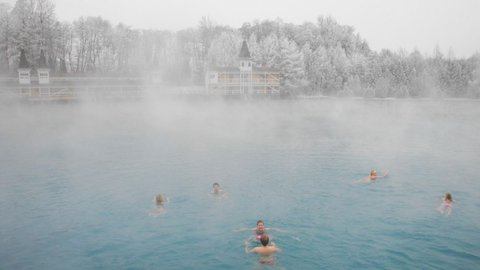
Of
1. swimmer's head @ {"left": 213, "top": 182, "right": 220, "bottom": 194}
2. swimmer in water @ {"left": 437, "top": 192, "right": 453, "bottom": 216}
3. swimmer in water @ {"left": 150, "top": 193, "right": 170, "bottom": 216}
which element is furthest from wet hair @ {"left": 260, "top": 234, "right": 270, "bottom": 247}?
swimmer in water @ {"left": 437, "top": 192, "right": 453, "bottom": 216}

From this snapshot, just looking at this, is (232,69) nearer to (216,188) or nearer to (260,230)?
(216,188)

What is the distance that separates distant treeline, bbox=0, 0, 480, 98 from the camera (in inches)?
3386

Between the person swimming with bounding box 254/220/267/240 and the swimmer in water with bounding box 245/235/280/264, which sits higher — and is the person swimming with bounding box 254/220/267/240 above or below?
above

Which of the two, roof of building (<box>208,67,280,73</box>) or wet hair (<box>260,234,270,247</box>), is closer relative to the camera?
wet hair (<box>260,234,270,247</box>)

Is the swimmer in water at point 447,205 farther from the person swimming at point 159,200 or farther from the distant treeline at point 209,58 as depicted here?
the distant treeline at point 209,58

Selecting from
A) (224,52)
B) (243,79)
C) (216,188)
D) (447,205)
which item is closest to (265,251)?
(216,188)

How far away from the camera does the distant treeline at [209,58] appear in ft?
282

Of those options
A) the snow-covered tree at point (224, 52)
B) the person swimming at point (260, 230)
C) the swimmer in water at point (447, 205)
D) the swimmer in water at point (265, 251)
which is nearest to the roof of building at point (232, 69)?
the snow-covered tree at point (224, 52)

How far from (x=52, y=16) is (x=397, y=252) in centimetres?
9360

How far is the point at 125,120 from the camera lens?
54.3 meters

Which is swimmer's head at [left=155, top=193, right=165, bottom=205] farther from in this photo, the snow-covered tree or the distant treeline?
the snow-covered tree

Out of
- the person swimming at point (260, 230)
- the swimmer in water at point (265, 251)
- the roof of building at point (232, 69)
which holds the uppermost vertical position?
the roof of building at point (232, 69)

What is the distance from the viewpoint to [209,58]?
368 feet

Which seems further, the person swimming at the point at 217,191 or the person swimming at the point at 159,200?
the person swimming at the point at 217,191
